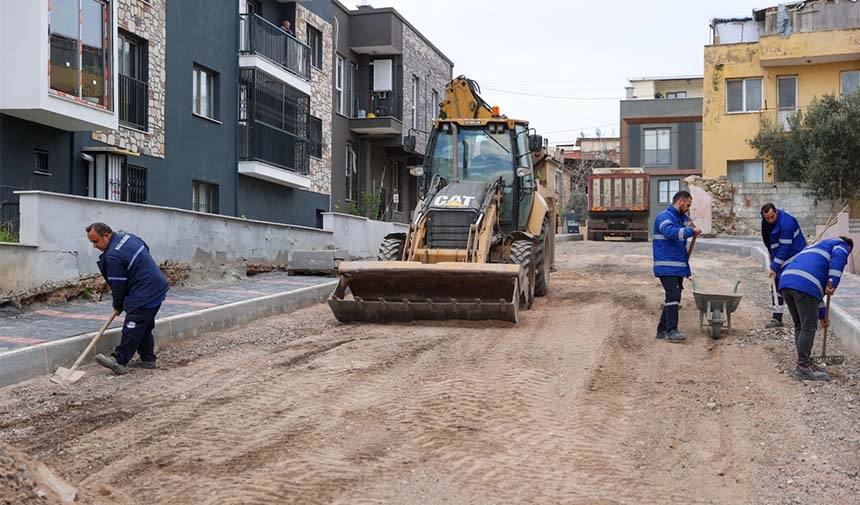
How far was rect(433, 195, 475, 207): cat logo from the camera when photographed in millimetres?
11547

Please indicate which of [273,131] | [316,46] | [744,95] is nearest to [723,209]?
[744,95]

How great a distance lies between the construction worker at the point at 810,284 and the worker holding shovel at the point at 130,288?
19.6 ft

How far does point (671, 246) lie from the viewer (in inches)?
384

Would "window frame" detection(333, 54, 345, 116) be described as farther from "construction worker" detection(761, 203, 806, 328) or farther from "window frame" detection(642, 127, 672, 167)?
"window frame" detection(642, 127, 672, 167)

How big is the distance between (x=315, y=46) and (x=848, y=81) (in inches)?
801

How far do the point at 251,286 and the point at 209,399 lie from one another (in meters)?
7.65

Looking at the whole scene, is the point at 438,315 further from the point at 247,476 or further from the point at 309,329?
the point at 247,476

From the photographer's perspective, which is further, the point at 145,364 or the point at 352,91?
the point at 352,91

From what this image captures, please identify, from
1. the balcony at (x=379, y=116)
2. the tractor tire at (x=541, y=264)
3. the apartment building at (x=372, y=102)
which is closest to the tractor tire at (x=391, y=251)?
the tractor tire at (x=541, y=264)

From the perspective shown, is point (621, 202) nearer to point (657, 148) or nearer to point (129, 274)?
point (657, 148)

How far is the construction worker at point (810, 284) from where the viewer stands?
7.82m

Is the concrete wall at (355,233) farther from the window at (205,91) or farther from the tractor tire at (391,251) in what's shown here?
the tractor tire at (391,251)

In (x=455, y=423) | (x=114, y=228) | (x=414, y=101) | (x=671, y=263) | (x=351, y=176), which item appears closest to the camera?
(x=455, y=423)

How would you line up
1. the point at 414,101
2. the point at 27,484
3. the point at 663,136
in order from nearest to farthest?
the point at 27,484
the point at 414,101
the point at 663,136
